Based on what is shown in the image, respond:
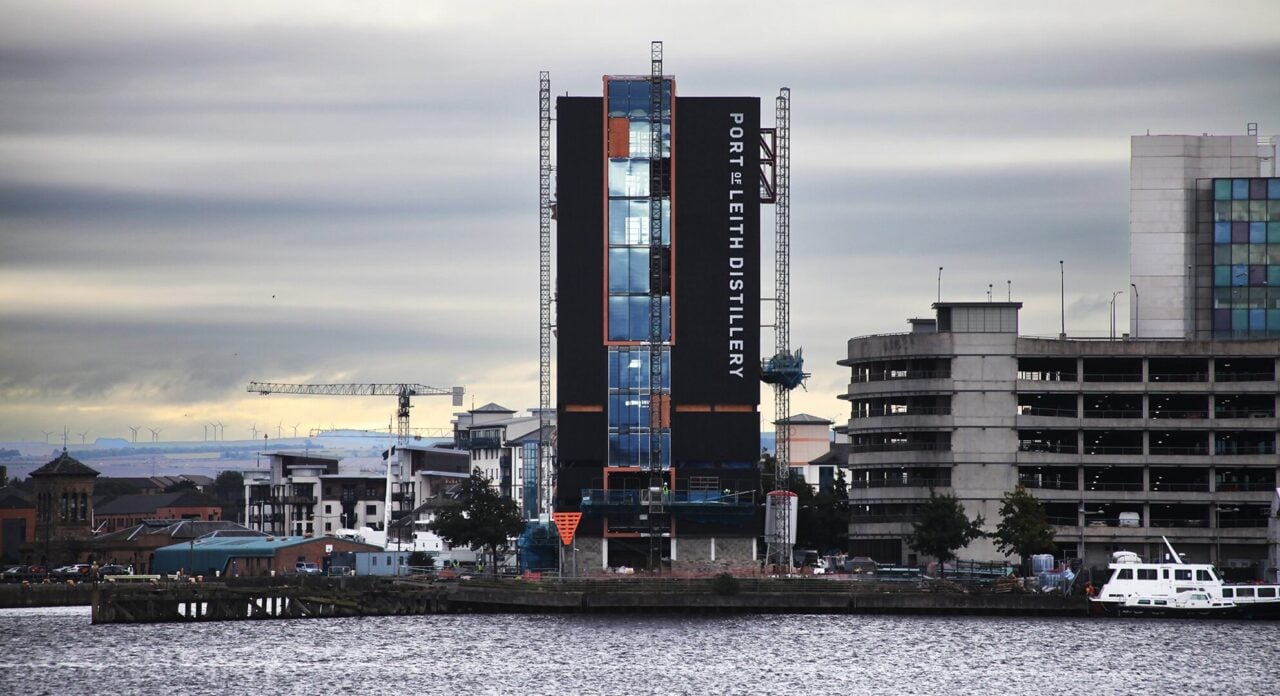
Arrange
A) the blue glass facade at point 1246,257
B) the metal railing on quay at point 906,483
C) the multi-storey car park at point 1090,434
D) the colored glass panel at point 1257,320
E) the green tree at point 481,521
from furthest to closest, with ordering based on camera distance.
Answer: the colored glass panel at point 1257,320
the blue glass facade at point 1246,257
the metal railing on quay at point 906,483
the green tree at point 481,521
the multi-storey car park at point 1090,434

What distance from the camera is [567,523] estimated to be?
6722 inches

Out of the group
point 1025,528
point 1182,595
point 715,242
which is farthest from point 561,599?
point 1182,595

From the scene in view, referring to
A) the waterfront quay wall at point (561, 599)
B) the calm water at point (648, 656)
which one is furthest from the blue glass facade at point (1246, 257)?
the waterfront quay wall at point (561, 599)

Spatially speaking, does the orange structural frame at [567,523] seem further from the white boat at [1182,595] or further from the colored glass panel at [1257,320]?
the colored glass panel at [1257,320]

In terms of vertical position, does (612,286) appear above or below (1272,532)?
above

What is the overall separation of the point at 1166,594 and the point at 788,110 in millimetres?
59995

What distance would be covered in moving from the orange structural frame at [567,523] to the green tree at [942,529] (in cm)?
2802

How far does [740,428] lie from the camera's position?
174750 millimetres

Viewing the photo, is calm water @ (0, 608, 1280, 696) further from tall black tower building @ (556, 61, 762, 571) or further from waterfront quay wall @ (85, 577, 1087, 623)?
tall black tower building @ (556, 61, 762, 571)

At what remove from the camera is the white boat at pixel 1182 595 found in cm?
14275

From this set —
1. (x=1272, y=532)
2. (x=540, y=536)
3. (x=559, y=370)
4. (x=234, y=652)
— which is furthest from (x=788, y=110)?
(x=234, y=652)

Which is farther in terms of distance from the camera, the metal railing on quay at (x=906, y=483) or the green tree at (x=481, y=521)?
the metal railing on quay at (x=906, y=483)

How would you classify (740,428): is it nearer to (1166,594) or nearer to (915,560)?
(915,560)

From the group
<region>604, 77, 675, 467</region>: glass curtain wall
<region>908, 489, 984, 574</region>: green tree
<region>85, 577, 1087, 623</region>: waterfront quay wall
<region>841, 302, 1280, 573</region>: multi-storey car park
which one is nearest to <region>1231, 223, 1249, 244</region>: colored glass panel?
<region>841, 302, 1280, 573</region>: multi-storey car park
